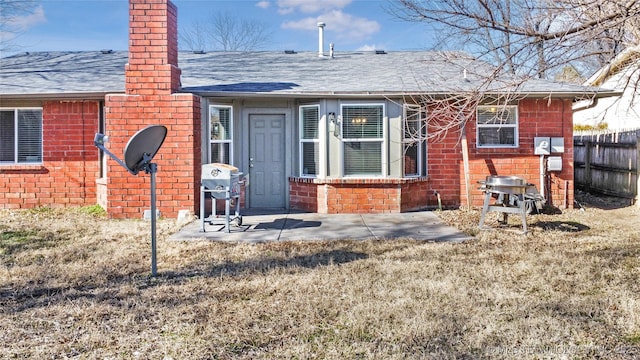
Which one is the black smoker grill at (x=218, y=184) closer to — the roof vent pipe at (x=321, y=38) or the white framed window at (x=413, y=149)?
the white framed window at (x=413, y=149)

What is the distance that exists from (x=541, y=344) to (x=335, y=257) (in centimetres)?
313

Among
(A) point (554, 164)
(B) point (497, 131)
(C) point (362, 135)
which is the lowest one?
(A) point (554, 164)

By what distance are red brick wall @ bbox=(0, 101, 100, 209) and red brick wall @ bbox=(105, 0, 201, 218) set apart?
1.74 meters

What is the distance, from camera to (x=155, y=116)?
365 inches

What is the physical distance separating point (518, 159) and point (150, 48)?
797cm

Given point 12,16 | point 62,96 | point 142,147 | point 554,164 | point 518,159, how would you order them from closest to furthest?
point 142,147
point 62,96
point 554,164
point 518,159
point 12,16

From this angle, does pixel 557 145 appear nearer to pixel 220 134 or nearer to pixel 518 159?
pixel 518 159

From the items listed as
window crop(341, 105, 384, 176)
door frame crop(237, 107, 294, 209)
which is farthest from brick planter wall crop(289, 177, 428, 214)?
door frame crop(237, 107, 294, 209)

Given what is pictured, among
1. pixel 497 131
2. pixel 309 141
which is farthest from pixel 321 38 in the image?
pixel 497 131

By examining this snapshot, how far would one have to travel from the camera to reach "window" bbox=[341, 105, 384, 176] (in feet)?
33.7

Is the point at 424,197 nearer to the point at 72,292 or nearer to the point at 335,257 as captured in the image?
the point at 335,257

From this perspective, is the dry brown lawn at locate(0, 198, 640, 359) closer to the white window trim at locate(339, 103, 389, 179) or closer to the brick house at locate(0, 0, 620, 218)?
the brick house at locate(0, 0, 620, 218)

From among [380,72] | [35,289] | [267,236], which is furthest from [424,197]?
[35,289]

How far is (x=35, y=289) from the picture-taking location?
5035 mm
